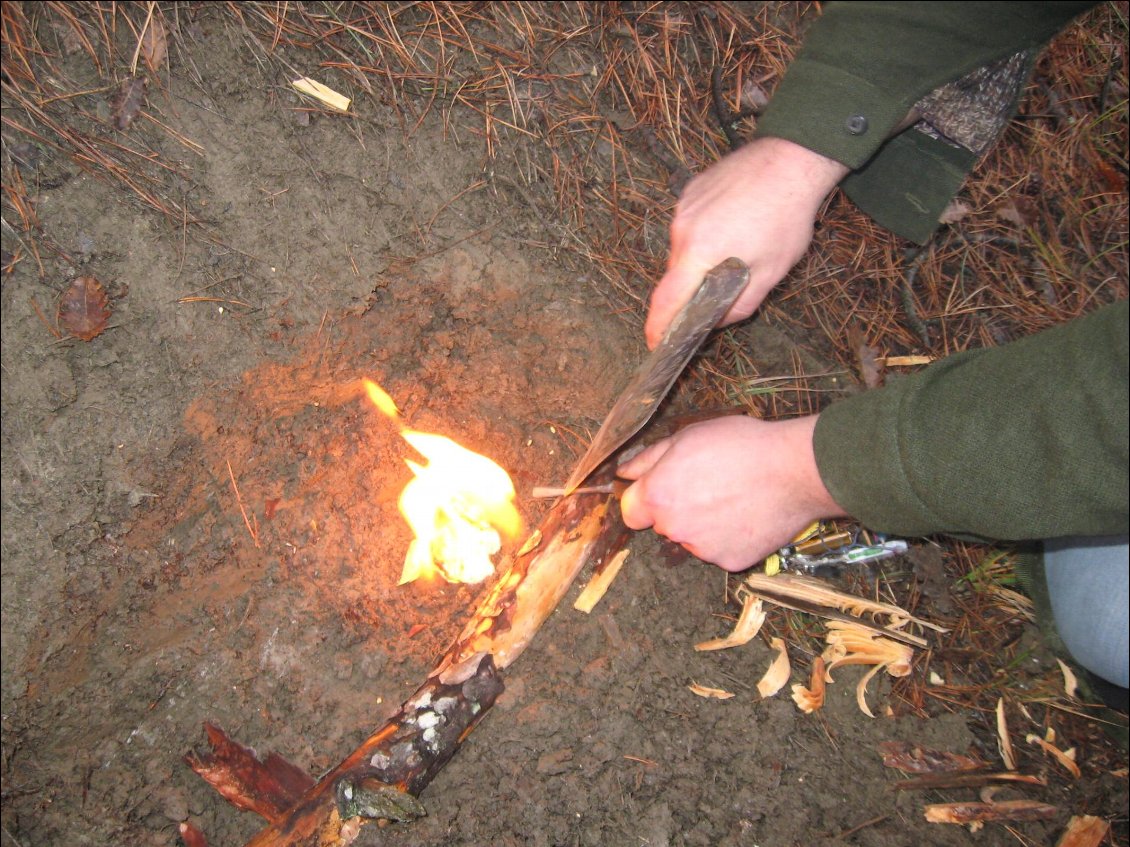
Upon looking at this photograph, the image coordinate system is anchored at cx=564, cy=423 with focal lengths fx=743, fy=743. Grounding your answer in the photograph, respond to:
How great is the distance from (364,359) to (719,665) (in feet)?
4.53

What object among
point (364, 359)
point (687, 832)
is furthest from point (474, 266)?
point (687, 832)

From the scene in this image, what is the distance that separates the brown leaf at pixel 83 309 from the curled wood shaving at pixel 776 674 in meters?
2.09

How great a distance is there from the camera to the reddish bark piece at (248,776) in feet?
6.18

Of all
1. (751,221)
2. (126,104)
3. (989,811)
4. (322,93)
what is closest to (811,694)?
(989,811)

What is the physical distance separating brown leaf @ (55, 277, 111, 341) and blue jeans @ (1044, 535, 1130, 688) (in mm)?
2750

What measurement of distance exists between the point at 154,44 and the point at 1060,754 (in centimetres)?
336

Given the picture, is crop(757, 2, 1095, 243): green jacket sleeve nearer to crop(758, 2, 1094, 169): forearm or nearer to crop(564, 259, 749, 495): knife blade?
crop(758, 2, 1094, 169): forearm

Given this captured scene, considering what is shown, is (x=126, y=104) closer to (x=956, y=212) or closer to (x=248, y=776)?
(x=248, y=776)

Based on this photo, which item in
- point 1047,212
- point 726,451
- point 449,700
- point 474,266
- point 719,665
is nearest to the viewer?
point 449,700

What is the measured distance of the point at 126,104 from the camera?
200 centimetres

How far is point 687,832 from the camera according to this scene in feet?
6.36

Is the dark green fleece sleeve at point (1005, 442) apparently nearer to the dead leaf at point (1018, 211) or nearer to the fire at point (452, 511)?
the fire at point (452, 511)

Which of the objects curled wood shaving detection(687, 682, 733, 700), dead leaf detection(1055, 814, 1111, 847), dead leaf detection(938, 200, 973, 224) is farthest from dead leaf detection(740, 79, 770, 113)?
dead leaf detection(1055, 814, 1111, 847)

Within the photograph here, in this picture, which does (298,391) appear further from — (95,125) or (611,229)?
(611,229)
